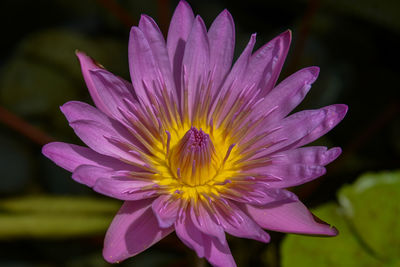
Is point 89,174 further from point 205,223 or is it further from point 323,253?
point 323,253

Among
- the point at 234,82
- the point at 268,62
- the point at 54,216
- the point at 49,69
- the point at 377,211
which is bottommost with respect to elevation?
the point at 54,216

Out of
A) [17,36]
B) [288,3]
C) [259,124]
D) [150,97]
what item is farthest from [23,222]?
[288,3]

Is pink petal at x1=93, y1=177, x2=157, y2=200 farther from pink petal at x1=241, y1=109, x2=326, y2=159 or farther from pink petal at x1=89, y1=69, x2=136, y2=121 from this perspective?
pink petal at x1=241, y1=109, x2=326, y2=159

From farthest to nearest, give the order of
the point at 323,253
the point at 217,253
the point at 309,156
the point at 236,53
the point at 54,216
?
the point at 236,53 < the point at 54,216 < the point at 323,253 < the point at 309,156 < the point at 217,253

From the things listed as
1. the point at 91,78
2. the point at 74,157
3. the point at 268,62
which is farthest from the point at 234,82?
the point at 74,157

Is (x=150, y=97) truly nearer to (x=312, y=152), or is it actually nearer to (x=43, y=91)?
(x=312, y=152)
